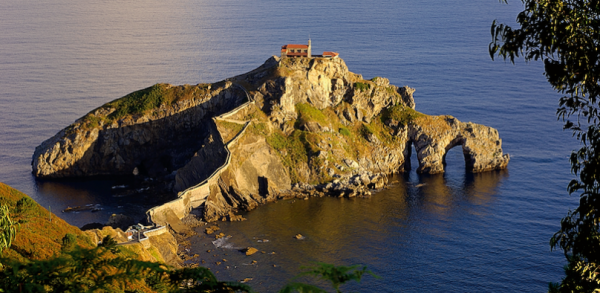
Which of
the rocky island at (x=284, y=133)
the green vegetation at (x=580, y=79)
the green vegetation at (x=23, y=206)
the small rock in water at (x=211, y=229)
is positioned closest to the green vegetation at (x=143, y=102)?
the rocky island at (x=284, y=133)

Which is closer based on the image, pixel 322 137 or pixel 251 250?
pixel 251 250

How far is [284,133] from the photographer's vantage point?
125 meters

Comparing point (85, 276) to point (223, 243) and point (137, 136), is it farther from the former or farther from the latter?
point (137, 136)

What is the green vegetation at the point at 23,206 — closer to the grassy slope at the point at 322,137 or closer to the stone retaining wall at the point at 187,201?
the stone retaining wall at the point at 187,201

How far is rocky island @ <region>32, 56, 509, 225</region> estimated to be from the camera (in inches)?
4732

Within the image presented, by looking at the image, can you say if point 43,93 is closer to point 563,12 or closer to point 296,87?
point 296,87

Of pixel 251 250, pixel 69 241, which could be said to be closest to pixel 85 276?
pixel 69 241

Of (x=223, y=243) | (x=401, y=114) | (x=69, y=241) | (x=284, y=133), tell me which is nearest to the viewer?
(x=69, y=241)

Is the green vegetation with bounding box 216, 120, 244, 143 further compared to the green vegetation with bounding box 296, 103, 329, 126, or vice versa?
the green vegetation with bounding box 296, 103, 329, 126

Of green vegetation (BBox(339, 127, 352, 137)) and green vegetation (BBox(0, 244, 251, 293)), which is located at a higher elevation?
green vegetation (BBox(0, 244, 251, 293))

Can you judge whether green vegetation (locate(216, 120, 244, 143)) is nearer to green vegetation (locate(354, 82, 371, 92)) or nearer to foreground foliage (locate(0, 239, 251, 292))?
green vegetation (locate(354, 82, 371, 92))

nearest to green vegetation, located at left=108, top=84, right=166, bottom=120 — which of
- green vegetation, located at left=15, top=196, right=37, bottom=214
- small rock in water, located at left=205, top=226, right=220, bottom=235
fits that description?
small rock in water, located at left=205, top=226, right=220, bottom=235

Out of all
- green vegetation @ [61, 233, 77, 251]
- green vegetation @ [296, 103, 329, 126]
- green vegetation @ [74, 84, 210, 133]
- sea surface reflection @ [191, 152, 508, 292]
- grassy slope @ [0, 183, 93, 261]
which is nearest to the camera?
grassy slope @ [0, 183, 93, 261]

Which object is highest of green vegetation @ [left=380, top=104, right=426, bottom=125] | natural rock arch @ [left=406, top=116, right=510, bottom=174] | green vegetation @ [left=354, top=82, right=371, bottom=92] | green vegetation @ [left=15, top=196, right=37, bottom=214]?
green vegetation @ [left=354, top=82, right=371, bottom=92]
